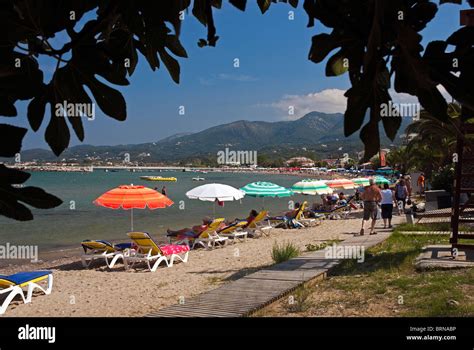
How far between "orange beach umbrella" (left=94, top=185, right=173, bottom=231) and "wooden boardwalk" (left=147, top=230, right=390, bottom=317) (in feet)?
19.0

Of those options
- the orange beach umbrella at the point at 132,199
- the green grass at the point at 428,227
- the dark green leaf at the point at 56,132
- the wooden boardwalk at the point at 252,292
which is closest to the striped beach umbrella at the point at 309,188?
the green grass at the point at 428,227

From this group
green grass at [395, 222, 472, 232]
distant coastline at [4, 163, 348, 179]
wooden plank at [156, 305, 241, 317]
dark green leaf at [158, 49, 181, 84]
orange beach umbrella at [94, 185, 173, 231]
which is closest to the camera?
dark green leaf at [158, 49, 181, 84]

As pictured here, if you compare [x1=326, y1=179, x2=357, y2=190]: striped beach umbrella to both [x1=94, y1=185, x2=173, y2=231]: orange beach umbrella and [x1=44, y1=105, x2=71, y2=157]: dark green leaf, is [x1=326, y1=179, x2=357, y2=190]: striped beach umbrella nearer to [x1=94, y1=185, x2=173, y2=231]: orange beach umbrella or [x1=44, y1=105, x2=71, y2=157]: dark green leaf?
[x1=94, y1=185, x2=173, y2=231]: orange beach umbrella

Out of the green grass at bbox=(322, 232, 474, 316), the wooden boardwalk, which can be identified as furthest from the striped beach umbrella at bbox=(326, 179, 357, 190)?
the wooden boardwalk

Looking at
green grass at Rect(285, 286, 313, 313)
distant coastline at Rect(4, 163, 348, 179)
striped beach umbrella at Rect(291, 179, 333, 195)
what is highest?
striped beach umbrella at Rect(291, 179, 333, 195)

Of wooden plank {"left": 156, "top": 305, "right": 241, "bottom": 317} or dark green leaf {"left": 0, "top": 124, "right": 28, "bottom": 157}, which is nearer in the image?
dark green leaf {"left": 0, "top": 124, "right": 28, "bottom": 157}

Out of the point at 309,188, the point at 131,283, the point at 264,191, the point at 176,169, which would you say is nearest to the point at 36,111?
the point at 131,283

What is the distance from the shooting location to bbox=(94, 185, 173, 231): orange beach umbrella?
40.4 ft

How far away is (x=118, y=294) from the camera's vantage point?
817 cm

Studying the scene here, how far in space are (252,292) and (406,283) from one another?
6.41 feet

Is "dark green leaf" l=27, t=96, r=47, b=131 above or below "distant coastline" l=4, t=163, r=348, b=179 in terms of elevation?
above
